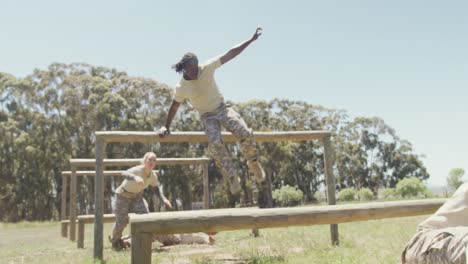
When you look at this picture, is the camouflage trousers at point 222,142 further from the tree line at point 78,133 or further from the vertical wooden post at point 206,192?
the tree line at point 78,133

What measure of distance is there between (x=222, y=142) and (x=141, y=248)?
2656 millimetres

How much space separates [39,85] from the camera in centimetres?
3080

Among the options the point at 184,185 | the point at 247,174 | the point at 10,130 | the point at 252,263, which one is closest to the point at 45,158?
the point at 10,130

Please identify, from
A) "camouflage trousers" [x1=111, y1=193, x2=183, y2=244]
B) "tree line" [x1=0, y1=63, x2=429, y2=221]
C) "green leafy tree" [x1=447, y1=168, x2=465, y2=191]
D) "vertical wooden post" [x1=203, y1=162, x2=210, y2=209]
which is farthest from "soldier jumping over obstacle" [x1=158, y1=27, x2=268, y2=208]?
"green leafy tree" [x1=447, y1=168, x2=465, y2=191]

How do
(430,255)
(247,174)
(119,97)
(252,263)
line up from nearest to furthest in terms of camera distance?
(430,255) < (252,263) < (119,97) < (247,174)

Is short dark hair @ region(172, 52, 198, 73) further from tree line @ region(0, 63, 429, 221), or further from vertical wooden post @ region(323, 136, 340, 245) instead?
tree line @ region(0, 63, 429, 221)

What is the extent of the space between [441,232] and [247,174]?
1349 inches

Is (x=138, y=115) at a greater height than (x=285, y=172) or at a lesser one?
greater

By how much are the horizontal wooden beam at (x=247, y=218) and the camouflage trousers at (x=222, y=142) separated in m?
1.80

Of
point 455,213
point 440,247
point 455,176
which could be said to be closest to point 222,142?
point 455,213

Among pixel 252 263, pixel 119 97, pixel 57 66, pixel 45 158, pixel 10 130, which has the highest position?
pixel 57 66

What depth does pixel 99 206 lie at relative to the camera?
5555mm

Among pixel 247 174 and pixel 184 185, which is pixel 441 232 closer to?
pixel 184 185

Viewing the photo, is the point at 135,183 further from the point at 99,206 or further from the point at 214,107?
the point at 214,107
